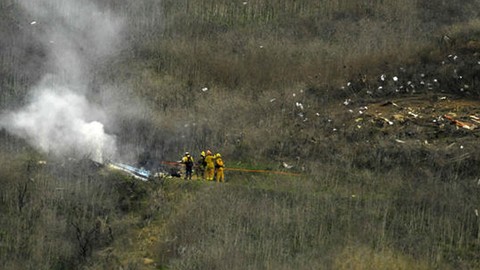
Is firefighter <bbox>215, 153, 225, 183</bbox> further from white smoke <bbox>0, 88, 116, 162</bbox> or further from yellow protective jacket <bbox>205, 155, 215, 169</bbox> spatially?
white smoke <bbox>0, 88, 116, 162</bbox>

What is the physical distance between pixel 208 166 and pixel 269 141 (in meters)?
2.54

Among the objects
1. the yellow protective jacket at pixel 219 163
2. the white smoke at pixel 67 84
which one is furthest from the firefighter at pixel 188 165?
the white smoke at pixel 67 84

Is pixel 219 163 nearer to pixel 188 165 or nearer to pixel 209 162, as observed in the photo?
pixel 209 162

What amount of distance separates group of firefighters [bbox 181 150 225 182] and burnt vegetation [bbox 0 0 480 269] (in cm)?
48

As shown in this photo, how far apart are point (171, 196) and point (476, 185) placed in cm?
719

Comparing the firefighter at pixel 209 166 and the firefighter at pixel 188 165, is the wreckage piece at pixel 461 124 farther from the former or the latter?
the firefighter at pixel 188 165

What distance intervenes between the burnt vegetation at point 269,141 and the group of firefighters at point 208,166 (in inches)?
19.0

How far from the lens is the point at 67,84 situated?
23516 millimetres

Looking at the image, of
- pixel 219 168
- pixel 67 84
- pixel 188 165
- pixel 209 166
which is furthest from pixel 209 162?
pixel 67 84

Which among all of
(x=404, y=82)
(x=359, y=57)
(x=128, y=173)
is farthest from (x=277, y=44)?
(x=128, y=173)

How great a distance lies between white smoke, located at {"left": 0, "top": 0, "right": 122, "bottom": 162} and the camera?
65.3 feet

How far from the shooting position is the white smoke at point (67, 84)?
1991 centimetres

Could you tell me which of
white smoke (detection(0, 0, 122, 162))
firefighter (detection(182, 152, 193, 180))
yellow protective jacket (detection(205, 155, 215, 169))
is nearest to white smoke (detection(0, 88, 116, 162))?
white smoke (detection(0, 0, 122, 162))

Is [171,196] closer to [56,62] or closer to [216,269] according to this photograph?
[216,269]
